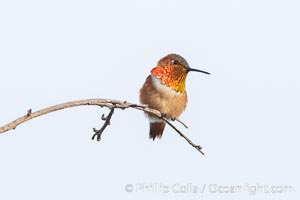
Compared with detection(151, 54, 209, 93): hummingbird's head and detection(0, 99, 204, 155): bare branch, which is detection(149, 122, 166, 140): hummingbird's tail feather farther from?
detection(0, 99, 204, 155): bare branch

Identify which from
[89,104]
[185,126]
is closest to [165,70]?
[185,126]

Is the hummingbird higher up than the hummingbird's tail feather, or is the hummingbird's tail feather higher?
the hummingbird

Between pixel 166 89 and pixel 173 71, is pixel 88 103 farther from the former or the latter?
pixel 166 89

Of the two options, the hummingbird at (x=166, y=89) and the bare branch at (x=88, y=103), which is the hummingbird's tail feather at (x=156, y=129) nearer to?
the hummingbird at (x=166, y=89)

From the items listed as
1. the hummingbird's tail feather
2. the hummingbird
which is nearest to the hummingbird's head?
the hummingbird

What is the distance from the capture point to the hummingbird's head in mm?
8312

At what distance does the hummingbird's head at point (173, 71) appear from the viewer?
8312 mm

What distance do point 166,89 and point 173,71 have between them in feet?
1.30

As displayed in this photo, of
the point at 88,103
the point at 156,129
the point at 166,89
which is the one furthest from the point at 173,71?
the point at 88,103

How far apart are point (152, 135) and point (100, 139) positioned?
Result: 431 cm

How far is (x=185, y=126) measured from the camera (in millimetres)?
5367

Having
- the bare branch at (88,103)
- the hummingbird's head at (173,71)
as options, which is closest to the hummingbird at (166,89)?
the hummingbird's head at (173,71)

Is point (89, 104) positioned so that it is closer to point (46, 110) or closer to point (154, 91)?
point (46, 110)

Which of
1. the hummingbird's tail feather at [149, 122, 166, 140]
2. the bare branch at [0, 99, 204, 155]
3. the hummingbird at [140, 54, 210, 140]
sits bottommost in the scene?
the bare branch at [0, 99, 204, 155]
